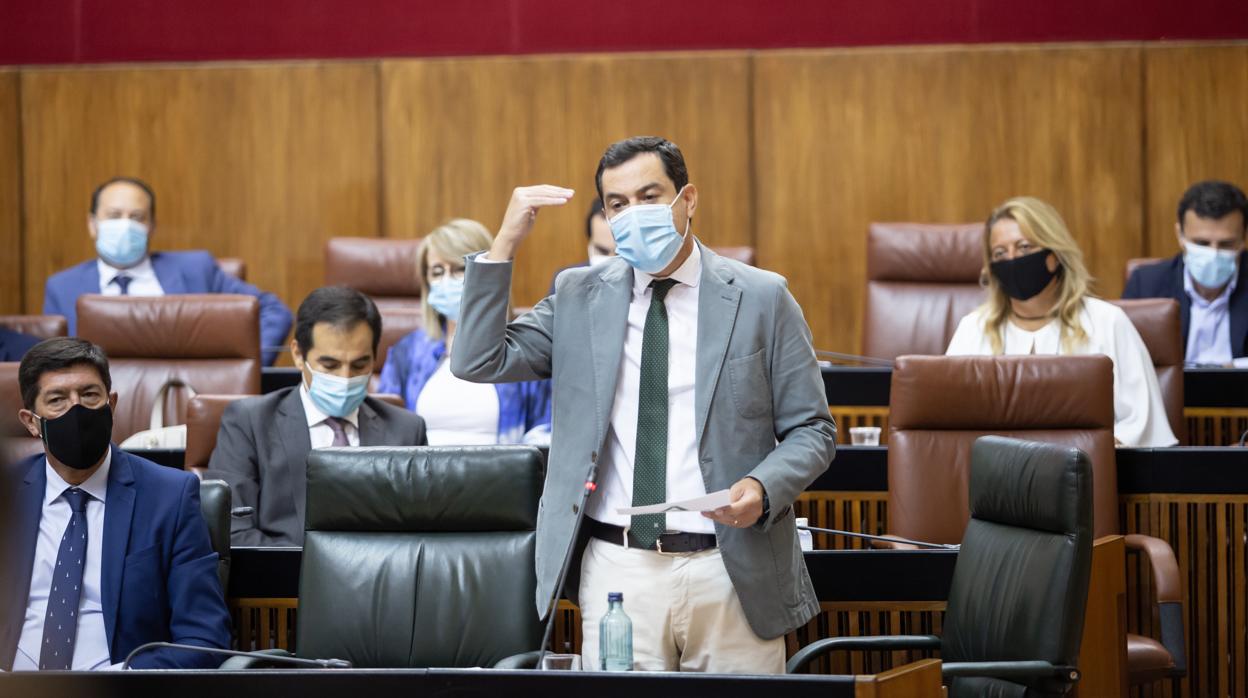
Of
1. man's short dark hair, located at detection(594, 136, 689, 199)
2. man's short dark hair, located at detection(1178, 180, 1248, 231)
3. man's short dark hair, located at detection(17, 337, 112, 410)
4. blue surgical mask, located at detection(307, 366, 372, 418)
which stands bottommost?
→ blue surgical mask, located at detection(307, 366, 372, 418)

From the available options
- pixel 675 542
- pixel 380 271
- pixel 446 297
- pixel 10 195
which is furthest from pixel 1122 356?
pixel 10 195

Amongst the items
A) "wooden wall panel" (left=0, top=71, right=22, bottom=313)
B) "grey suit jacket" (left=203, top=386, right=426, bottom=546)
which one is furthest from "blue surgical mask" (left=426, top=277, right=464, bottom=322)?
"wooden wall panel" (left=0, top=71, right=22, bottom=313)

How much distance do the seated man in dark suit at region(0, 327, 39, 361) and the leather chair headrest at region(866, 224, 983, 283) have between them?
3.00m

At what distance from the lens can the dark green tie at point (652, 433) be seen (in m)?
2.25

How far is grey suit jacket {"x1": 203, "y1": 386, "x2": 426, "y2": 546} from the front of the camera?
3.33 m

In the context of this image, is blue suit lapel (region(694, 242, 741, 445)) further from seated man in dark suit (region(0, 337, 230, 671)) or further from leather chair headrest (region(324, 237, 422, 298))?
leather chair headrest (region(324, 237, 422, 298))

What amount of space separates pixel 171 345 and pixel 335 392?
1.21 metres

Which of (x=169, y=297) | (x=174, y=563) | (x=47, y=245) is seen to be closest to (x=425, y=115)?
(x=47, y=245)

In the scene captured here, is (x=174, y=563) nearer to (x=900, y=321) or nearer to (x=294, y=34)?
(x=900, y=321)

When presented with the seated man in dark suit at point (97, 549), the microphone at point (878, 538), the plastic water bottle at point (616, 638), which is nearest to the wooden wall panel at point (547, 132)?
the microphone at point (878, 538)

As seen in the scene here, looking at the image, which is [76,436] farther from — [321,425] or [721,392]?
[721,392]

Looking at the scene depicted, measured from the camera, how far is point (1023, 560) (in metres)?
2.65

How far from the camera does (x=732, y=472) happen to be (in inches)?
89.1

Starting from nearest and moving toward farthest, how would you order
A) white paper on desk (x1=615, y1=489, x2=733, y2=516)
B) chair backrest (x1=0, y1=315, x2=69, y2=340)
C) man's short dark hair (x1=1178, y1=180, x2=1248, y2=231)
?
white paper on desk (x1=615, y1=489, x2=733, y2=516)
chair backrest (x1=0, y1=315, x2=69, y2=340)
man's short dark hair (x1=1178, y1=180, x2=1248, y2=231)
